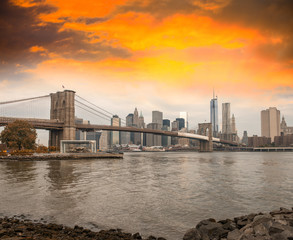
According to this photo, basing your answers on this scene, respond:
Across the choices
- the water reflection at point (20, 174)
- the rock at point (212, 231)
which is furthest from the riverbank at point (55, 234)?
the water reflection at point (20, 174)

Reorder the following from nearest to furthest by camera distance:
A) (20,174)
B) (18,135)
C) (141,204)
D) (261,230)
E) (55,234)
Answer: (261,230) < (55,234) < (141,204) < (20,174) < (18,135)

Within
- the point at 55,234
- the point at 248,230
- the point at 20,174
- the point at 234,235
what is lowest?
the point at 20,174

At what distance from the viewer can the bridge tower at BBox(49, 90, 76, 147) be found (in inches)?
3649

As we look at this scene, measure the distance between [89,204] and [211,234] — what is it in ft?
29.2

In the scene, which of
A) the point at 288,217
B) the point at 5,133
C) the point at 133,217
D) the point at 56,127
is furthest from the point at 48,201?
the point at 56,127

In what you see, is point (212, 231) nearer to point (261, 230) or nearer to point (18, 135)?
point (261, 230)

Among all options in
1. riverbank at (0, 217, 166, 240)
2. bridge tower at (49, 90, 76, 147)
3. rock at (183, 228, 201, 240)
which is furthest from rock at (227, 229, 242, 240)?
bridge tower at (49, 90, 76, 147)

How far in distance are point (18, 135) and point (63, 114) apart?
26397mm

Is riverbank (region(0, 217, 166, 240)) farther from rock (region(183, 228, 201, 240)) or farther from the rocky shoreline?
rock (region(183, 228, 201, 240))

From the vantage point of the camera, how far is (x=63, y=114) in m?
97.1

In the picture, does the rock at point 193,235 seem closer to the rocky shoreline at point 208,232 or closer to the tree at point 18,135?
the rocky shoreline at point 208,232

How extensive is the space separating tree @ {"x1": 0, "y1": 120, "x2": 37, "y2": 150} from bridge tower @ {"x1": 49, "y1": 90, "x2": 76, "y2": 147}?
18535mm

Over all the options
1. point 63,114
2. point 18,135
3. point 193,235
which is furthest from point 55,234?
point 63,114

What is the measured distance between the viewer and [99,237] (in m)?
9.78
